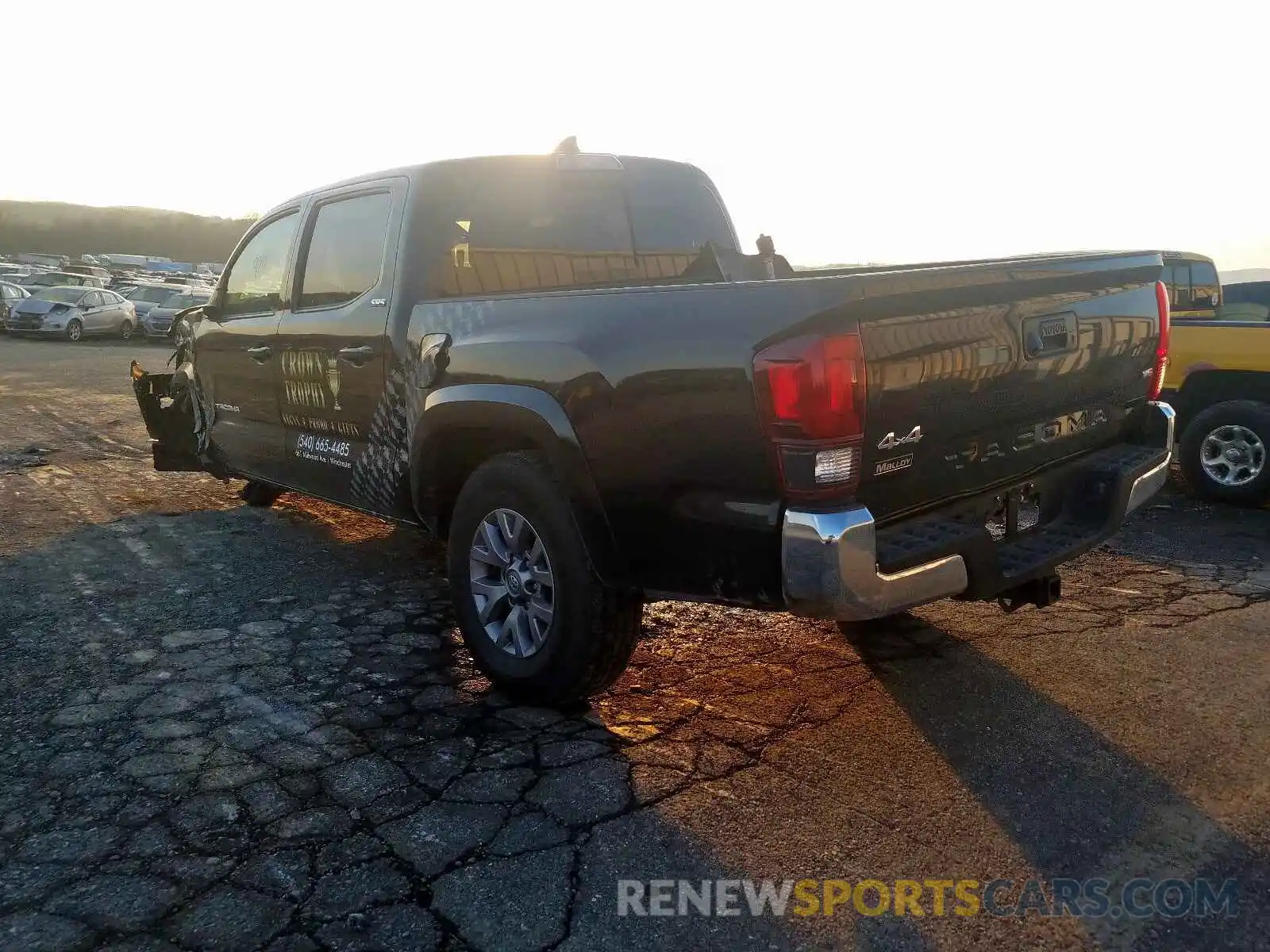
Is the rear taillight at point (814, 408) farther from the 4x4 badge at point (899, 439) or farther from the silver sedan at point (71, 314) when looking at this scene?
the silver sedan at point (71, 314)

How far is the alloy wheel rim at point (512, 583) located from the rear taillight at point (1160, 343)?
8.11 ft

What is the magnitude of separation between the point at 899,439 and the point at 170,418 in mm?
5554

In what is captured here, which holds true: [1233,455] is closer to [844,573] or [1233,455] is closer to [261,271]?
[844,573]

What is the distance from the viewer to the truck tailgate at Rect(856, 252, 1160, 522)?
108 inches

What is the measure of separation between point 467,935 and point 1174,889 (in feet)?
5.72

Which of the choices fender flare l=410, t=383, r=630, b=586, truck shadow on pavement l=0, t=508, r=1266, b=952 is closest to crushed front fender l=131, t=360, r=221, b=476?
truck shadow on pavement l=0, t=508, r=1266, b=952

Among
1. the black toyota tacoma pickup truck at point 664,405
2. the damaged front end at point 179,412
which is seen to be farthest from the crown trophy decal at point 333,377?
the damaged front end at point 179,412

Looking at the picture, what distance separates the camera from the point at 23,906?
2.44 meters

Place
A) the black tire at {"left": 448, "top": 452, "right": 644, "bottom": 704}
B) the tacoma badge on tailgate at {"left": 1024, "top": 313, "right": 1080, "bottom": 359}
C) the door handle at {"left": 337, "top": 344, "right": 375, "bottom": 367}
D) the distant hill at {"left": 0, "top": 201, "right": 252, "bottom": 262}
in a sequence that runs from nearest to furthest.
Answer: the tacoma badge on tailgate at {"left": 1024, "top": 313, "right": 1080, "bottom": 359} → the black tire at {"left": 448, "top": 452, "right": 644, "bottom": 704} → the door handle at {"left": 337, "top": 344, "right": 375, "bottom": 367} → the distant hill at {"left": 0, "top": 201, "right": 252, "bottom": 262}

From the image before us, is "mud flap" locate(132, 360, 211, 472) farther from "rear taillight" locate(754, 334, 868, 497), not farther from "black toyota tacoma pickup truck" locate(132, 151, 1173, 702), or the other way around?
"rear taillight" locate(754, 334, 868, 497)

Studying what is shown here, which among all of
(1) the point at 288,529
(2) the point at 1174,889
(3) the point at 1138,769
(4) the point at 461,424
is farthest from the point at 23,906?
(1) the point at 288,529

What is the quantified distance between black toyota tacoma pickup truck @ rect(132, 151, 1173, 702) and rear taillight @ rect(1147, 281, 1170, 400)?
15mm

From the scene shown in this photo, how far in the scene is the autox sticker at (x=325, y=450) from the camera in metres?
4.55

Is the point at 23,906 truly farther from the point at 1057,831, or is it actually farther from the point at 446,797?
the point at 1057,831
